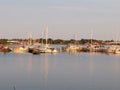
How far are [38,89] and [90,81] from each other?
307 inches

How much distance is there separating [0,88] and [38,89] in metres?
2.93

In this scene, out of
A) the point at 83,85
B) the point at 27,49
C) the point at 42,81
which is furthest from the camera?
the point at 27,49

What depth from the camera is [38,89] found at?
31.8m

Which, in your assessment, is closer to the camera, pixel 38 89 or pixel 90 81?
pixel 38 89

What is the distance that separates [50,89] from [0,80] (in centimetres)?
664

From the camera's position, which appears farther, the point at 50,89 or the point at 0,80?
the point at 0,80

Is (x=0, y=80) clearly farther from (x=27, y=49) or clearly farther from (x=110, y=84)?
(x=27, y=49)

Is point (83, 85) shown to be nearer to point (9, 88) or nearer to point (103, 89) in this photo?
point (103, 89)

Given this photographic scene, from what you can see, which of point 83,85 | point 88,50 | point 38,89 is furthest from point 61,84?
point 88,50

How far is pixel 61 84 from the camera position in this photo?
35344mm

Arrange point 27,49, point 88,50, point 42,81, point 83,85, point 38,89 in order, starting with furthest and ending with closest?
point 88,50
point 27,49
point 42,81
point 83,85
point 38,89

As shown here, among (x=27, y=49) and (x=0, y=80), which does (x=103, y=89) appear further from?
(x=27, y=49)

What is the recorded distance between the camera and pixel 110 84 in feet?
119

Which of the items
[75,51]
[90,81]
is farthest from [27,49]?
[90,81]
